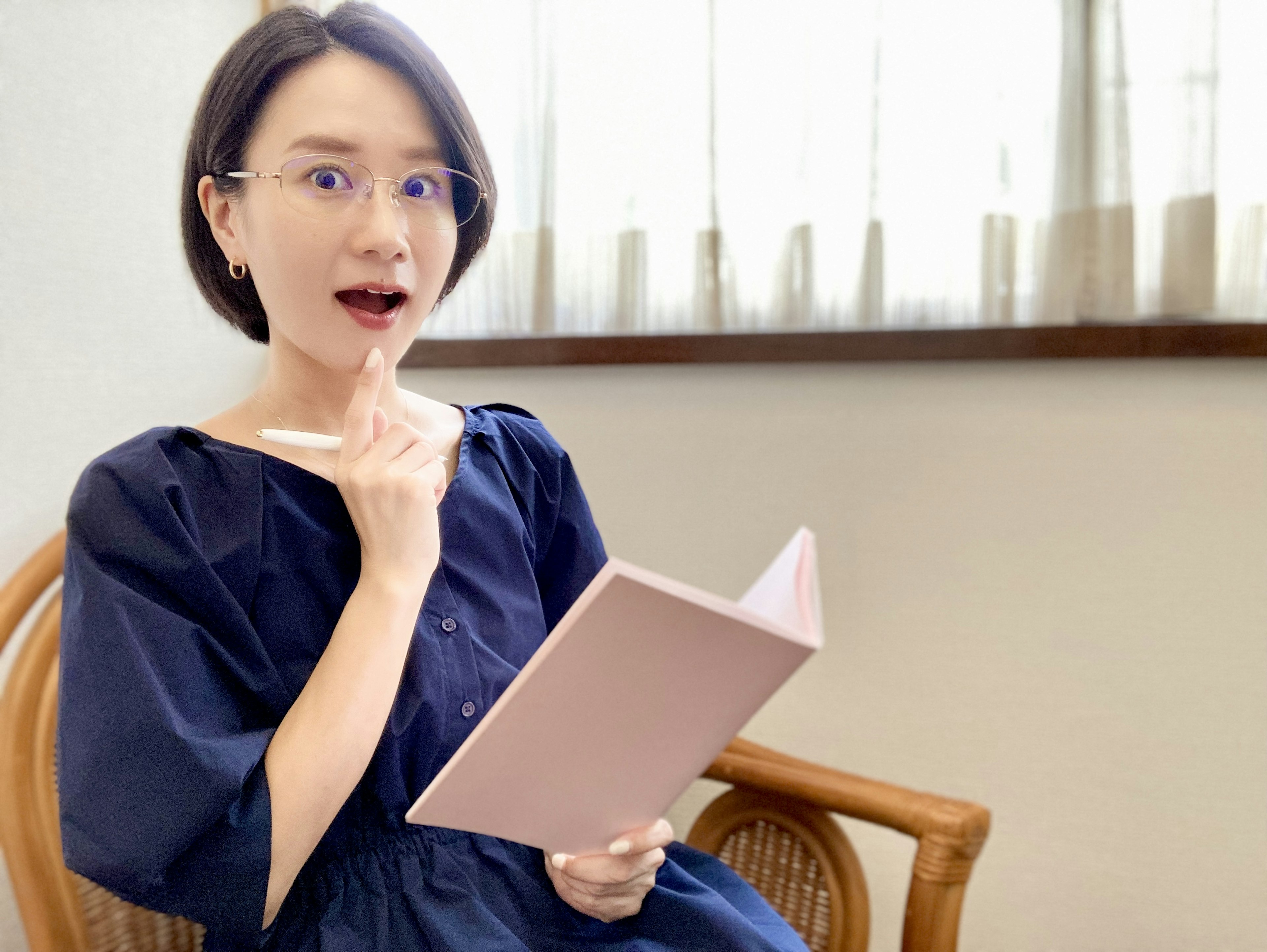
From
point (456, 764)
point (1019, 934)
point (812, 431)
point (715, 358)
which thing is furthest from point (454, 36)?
point (1019, 934)

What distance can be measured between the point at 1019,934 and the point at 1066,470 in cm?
62

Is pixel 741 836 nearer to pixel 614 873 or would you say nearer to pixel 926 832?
pixel 926 832

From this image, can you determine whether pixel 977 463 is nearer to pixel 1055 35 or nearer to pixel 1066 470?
pixel 1066 470

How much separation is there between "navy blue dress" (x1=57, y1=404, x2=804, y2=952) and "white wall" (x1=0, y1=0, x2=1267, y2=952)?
1.63 ft

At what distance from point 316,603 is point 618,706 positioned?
286mm

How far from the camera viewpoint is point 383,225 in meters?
0.72

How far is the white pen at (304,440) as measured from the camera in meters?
0.69

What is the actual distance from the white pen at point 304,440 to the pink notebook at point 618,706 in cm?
24

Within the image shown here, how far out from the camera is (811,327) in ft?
4.37

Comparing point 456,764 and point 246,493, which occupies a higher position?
point 246,493

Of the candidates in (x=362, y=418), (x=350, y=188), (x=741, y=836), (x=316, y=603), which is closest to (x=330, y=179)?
(x=350, y=188)

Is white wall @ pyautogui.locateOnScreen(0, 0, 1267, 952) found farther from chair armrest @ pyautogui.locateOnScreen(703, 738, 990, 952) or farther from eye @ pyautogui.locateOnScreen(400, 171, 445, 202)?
eye @ pyautogui.locateOnScreen(400, 171, 445, 202)

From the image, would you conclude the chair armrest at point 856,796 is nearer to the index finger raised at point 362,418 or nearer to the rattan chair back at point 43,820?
the index finger raised at point 362,418

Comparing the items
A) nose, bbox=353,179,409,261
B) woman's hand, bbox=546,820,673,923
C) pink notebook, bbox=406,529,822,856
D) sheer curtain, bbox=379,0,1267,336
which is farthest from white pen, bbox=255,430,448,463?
sheer curtain, bbox=379,0,1267,336
